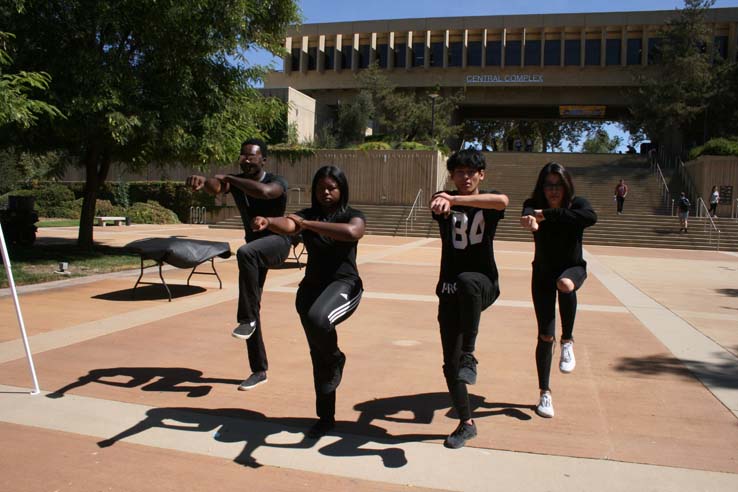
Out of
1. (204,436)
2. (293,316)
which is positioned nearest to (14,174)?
(293,316)

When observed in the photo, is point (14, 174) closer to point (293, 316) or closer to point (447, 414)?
point (293, 316)

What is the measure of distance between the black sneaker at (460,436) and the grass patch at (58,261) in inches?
351

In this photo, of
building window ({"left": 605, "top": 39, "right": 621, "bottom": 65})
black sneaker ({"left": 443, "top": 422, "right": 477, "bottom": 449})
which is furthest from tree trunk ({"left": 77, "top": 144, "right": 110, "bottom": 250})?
building window ({"left": 605, "top": 39, "right": 621, "bottom": 65})

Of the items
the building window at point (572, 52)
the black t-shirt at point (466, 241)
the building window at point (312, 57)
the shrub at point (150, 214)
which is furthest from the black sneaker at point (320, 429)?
the building window at point (312, 57)

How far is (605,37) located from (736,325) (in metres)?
43.2

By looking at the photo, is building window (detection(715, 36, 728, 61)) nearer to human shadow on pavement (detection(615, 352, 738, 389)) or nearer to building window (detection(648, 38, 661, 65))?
building window (detection(648, 38, 661, 65))

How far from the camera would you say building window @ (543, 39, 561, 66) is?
4619 cm

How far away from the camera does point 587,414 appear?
14.4 feet

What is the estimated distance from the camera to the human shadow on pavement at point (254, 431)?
11.9 feet

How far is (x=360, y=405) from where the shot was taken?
4.51m

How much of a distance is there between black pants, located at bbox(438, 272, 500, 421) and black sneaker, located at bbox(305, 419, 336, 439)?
841mm

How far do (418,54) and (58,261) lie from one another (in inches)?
1614

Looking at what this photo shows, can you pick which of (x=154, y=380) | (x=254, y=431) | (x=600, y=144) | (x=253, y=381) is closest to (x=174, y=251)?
(x=154, y=380)

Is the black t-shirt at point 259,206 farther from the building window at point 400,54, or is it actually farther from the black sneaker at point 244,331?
the building window at point 400,54
